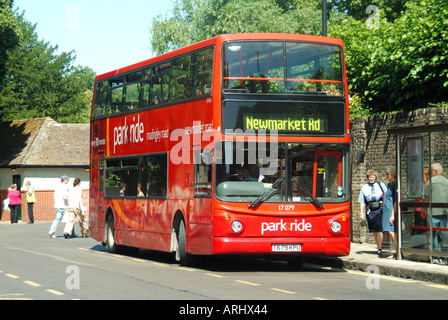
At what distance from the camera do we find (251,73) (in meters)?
15.9

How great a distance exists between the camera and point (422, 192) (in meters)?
17.0

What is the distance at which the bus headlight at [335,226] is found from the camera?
636 inches

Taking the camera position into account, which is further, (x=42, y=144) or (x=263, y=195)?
(x=42, y=144)

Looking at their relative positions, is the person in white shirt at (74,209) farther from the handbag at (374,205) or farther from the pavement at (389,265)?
the handbag at (374,205)

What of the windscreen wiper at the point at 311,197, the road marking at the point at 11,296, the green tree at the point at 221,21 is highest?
the green tree at the point at 221,21

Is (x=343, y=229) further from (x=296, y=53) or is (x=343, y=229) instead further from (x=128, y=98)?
(x=128, y=98)

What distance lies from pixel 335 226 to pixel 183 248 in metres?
3.25

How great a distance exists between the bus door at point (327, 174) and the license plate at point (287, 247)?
3.32ft

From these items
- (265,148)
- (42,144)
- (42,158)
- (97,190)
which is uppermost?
(42,144)

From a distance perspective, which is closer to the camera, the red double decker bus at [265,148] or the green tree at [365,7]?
the red double decker bus at [265,148]

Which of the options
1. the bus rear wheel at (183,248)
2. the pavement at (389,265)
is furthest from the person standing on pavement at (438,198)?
the bus rear wheel at (183,248)

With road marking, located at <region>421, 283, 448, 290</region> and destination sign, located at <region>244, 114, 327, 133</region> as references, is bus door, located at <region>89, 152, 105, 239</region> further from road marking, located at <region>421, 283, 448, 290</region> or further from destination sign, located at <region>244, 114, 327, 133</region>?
road marking, located at <region>421, 283, 448, 290</region>

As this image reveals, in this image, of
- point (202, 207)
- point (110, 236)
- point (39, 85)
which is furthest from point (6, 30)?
point (39, 85)

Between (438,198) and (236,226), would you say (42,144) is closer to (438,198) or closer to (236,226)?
(236,226)
